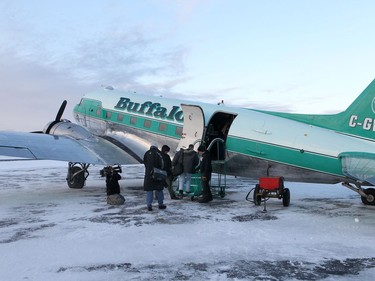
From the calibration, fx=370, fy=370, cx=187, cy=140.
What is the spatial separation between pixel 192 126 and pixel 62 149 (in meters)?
4.26

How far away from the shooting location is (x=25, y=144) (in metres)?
11.2

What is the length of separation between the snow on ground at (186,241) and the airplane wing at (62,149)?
1.42 metres

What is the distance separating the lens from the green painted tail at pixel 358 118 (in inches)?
376

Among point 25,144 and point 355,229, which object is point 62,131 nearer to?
point 25,144

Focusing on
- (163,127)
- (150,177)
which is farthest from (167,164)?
(163,127)

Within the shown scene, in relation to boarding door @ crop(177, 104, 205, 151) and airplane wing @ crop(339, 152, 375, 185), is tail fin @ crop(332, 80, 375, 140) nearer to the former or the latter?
airplane wing @ crop(339, 152, 375, 185)

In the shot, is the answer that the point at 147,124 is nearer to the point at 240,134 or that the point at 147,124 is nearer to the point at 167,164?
the point at 167,164

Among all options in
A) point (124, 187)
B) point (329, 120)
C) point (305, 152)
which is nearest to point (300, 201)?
point (305, 152)

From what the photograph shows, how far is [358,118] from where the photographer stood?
385 inches

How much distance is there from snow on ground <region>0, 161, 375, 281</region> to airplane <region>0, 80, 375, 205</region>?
3.81ft

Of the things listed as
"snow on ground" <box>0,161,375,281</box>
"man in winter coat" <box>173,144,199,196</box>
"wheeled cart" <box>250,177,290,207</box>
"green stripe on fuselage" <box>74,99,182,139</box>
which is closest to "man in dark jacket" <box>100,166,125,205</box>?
"snow on ground" <box>0,161,375,281</box>

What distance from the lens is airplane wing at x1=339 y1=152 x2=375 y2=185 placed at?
29.0 ft

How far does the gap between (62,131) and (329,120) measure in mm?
9422

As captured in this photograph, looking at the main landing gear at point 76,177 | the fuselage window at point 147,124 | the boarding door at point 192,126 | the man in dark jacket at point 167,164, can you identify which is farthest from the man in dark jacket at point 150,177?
the main landing gear at point 76,177
